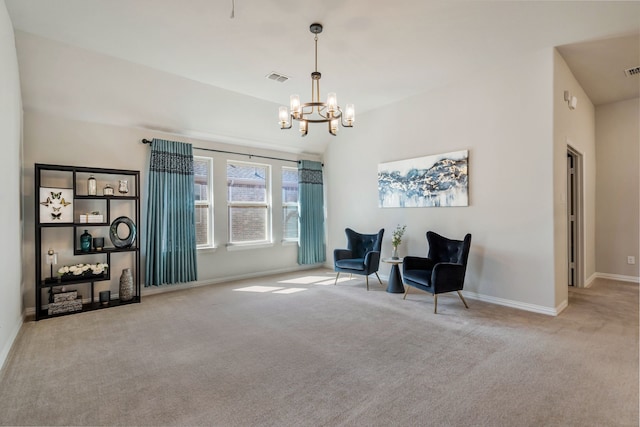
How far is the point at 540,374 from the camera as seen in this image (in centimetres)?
241

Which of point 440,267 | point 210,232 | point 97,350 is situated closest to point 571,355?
point 440,267

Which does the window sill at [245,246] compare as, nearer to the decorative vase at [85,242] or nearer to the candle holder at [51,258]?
the decorative vase at [85,242]

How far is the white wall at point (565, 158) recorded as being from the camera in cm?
381

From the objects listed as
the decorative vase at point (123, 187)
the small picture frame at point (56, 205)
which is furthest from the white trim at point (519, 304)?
the small picture frame at point (56, 205)

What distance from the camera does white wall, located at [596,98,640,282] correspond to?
527 centimetres

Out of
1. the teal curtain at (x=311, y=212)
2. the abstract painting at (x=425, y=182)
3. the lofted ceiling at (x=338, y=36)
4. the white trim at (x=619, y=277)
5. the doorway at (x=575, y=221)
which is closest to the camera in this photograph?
the lofted ceiling at (x=338, y=36)

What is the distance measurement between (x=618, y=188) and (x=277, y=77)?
5948 millimetres

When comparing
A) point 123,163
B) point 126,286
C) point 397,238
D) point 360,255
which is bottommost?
point 126,286

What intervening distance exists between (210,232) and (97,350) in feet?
9.40

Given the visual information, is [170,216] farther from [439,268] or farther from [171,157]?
[439,268]

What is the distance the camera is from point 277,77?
170 inches

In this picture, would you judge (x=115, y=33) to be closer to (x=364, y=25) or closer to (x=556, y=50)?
(x=364, y=25)

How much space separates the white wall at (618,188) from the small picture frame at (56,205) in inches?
325

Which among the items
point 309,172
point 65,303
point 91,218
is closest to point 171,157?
point 91,218
